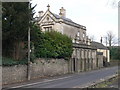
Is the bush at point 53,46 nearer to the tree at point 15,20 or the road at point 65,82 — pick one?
the tree at point 15,20

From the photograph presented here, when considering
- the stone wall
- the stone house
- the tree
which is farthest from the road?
the stone house

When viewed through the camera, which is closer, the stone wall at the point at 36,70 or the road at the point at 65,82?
the road at the point at 65,82

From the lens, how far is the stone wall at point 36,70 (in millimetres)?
27406

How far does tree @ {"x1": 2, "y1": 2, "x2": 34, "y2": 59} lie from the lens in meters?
27.4

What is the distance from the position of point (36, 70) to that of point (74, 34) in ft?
85.7

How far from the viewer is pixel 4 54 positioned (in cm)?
3125

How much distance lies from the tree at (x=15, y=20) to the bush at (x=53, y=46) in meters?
5.37

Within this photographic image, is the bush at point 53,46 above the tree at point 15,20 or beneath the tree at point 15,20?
beneath

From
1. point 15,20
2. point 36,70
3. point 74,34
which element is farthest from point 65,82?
point 74,34

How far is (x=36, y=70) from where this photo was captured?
111ft

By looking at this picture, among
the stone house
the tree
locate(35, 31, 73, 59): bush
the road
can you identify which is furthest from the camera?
the stone house

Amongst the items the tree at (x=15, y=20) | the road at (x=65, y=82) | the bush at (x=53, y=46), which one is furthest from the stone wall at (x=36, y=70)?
the tree at (x=15, y=20)

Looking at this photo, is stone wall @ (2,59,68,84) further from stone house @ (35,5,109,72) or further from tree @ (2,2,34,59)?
stone house @ (35,5,109,72)

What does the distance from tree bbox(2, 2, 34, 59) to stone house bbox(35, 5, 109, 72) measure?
18399mm
